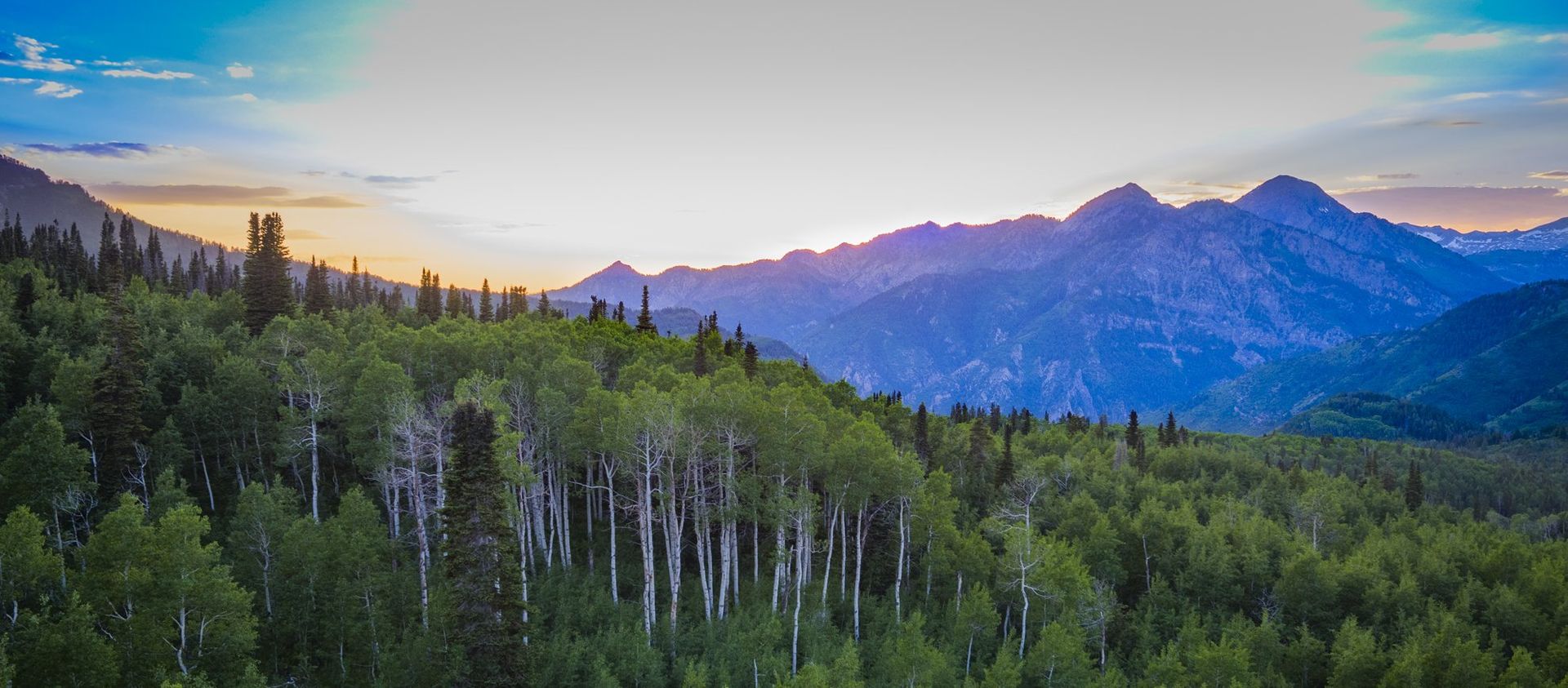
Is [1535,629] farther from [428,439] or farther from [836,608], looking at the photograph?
[428,439]

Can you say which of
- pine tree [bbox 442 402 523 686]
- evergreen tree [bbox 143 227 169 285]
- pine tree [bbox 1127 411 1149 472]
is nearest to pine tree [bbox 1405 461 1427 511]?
pine tree [bbox 1127 411 1149 472]

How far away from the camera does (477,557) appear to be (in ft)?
105

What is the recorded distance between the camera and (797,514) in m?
52.2

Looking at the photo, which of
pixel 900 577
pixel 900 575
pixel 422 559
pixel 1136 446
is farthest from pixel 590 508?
pixel 1136 446

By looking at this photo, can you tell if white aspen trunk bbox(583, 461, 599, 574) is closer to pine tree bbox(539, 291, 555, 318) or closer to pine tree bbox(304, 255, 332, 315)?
pine tree bbox(304, 255, 332, 315)

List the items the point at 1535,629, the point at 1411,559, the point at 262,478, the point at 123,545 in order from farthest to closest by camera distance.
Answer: the point at 1411,559 < the point at 1535,629 < the point at 262,478 < the point at 123,545

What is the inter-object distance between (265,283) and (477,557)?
261 ft

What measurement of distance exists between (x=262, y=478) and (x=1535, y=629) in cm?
9558

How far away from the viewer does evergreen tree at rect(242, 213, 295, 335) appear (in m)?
91.7

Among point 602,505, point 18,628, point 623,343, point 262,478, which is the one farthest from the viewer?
point 623,343

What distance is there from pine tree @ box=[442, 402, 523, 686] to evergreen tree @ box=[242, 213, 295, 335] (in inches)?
2892

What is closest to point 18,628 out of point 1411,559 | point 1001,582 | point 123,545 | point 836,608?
point 123,545

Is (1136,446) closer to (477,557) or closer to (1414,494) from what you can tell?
(1414,494)

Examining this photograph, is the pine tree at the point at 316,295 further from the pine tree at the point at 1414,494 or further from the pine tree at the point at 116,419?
the pine tree at the point at 1414,494
